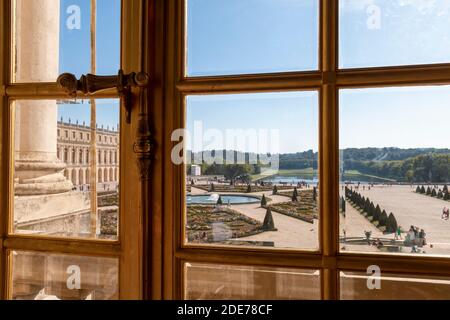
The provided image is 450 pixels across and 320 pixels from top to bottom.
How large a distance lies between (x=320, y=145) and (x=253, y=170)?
7.6 inches

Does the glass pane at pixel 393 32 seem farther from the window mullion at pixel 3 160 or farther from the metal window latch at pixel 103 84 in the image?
the window mullion at pixel 3 160

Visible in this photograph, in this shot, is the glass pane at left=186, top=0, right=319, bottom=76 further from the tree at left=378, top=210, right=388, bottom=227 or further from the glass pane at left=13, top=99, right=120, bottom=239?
the tree at left=378, top=210, right=388, bottom=227

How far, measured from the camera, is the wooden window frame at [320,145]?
94 centimetres

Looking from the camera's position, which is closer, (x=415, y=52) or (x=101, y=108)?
(x=415, y=52)

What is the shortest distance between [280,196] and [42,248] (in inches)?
27.8

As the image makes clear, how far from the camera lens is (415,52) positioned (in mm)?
944

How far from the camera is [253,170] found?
3.47ft

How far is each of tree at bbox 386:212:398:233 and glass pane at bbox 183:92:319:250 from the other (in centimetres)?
18

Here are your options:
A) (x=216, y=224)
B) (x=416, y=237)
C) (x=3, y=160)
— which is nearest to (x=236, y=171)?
(x=216, y=224)

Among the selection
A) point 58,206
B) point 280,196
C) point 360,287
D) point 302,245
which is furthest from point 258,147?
point 58,206

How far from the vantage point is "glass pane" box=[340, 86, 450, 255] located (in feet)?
3.09

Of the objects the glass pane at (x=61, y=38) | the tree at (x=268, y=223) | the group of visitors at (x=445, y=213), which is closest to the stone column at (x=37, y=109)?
the glass pane at (x=61, y=38)

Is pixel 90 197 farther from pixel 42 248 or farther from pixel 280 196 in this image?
pixel 280 196

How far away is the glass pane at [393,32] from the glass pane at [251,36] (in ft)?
0.27
